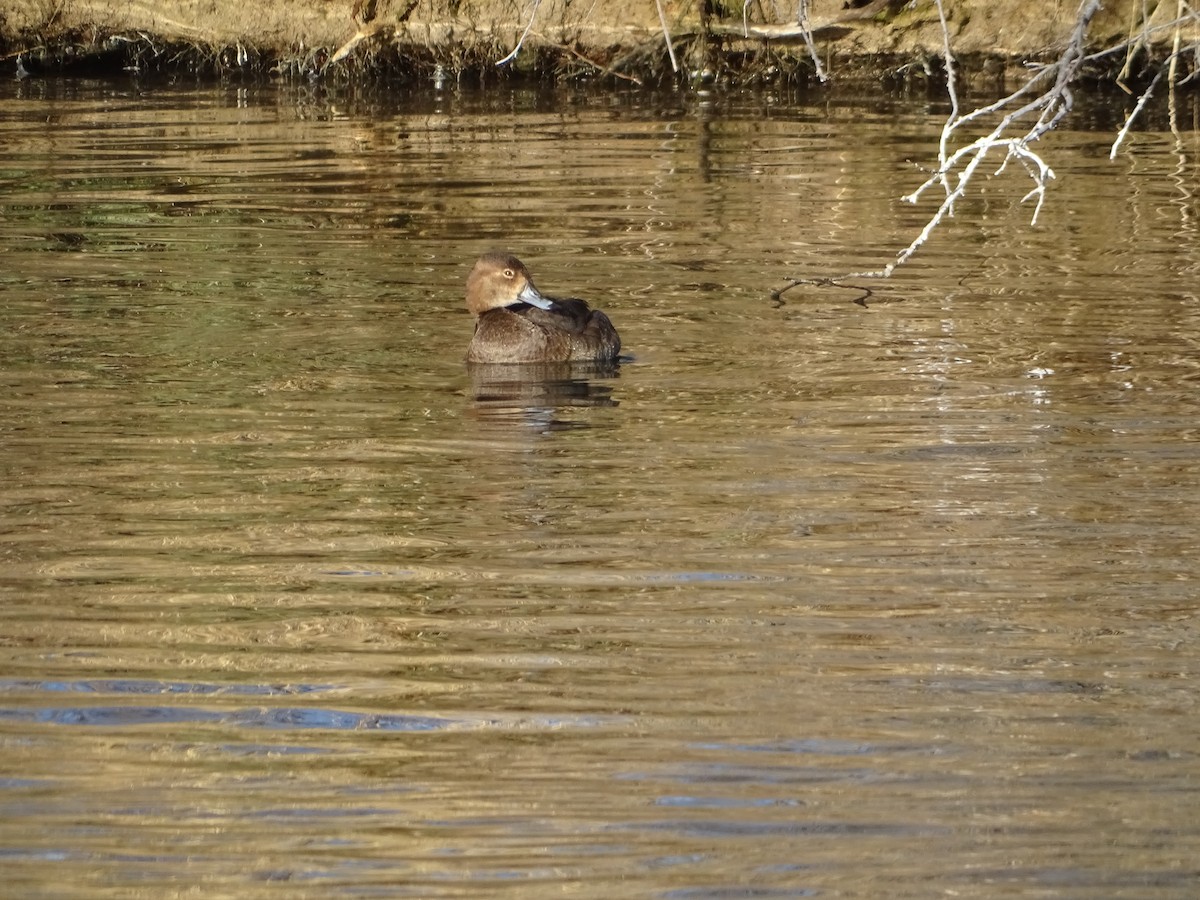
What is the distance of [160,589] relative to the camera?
660 centimetres

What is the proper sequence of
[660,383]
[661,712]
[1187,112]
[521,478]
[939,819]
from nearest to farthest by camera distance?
[939,819] → [661,712] → [521,478] → [660,383] → [1187,112]

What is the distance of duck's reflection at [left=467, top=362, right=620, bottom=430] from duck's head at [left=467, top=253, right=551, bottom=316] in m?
0.40

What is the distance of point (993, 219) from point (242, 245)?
4.78 m

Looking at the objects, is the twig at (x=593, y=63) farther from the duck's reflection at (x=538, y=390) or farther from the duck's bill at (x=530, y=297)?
the duck's reflection at (x=538, y=390)

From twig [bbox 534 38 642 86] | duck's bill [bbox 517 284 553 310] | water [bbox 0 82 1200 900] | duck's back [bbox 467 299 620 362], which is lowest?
water [bbox 0 82 1200 900]

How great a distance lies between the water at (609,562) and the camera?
4.79 meters

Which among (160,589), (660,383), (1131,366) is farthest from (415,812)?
(1131,366)

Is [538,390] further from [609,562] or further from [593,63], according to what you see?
[593,63]

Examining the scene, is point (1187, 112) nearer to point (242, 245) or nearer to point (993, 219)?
point (993, 219)

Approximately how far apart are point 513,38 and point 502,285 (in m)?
12.5

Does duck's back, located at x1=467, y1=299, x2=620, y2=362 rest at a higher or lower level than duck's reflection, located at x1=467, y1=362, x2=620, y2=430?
higher

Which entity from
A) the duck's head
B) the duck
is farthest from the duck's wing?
the duck's head

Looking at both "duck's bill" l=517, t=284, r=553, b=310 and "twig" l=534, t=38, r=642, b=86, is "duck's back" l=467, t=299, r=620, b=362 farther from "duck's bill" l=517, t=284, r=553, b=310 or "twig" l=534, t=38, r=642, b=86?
"twig" l=534, t=38, r=642, b=86

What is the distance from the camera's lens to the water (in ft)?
15.7
